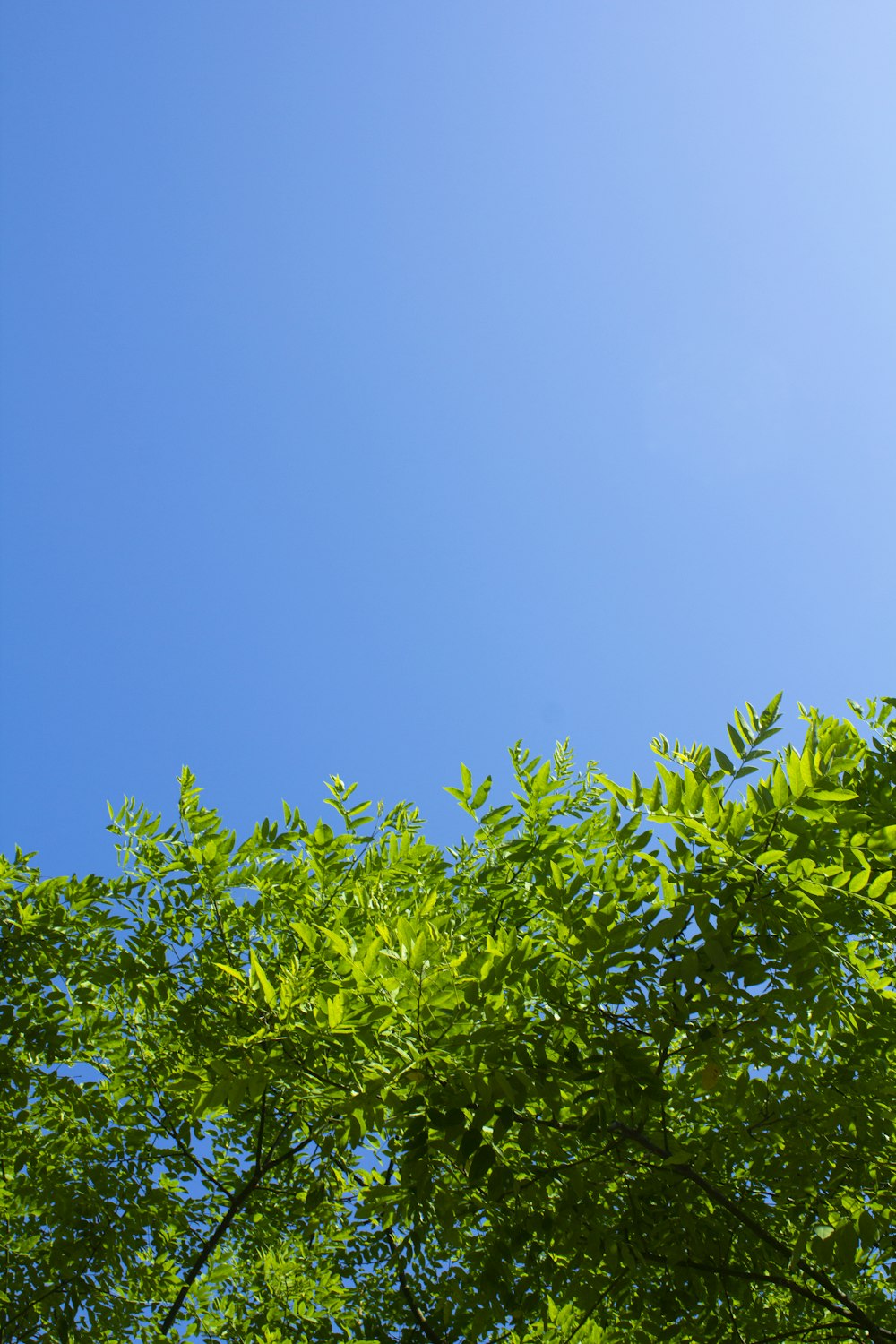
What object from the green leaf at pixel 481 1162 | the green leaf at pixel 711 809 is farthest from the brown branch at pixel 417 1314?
the green leaf at pixel 711 809

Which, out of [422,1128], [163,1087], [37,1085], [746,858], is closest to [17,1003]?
[37,1085]

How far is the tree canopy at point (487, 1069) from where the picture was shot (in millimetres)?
2986

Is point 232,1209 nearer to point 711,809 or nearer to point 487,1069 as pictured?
point 487,1069

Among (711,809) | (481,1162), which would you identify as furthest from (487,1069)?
(711,809)

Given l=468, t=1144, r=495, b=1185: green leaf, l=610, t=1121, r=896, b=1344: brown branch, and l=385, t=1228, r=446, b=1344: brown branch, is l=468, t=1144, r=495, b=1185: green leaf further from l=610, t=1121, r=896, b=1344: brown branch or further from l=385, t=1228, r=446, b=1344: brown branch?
l=385, t=1228, r=446, b=1344: brown branch

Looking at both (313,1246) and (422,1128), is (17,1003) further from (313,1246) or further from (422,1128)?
(422,1128)

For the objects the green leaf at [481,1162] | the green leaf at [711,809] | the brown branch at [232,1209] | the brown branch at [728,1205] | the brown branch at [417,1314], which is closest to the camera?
the green leaf at [481,1162]

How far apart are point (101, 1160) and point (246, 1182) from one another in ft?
3.15

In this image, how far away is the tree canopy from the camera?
9.80ft

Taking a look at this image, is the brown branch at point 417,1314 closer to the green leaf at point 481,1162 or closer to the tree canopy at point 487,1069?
the tree canopy at point 487,1069

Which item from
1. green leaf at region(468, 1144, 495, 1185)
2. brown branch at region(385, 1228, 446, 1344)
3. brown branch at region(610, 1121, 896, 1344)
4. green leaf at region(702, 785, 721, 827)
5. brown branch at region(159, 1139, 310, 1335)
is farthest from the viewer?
brown branch at region(385, 1228, 446, 1344)

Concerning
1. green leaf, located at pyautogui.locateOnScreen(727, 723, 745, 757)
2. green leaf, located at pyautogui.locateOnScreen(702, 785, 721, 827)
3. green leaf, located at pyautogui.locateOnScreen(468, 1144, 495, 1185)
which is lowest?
green leaf, located at pyautogui.locateOnScreen(468, 1144, 495, 1185)

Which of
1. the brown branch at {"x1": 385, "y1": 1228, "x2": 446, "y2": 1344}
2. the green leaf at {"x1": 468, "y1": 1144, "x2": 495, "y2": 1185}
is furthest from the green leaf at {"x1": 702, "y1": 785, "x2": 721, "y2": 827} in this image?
the brown branch at {"x1": 385, "y1": 1228, "x2": 446, "y2": 1344}

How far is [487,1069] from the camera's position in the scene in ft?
9.23
